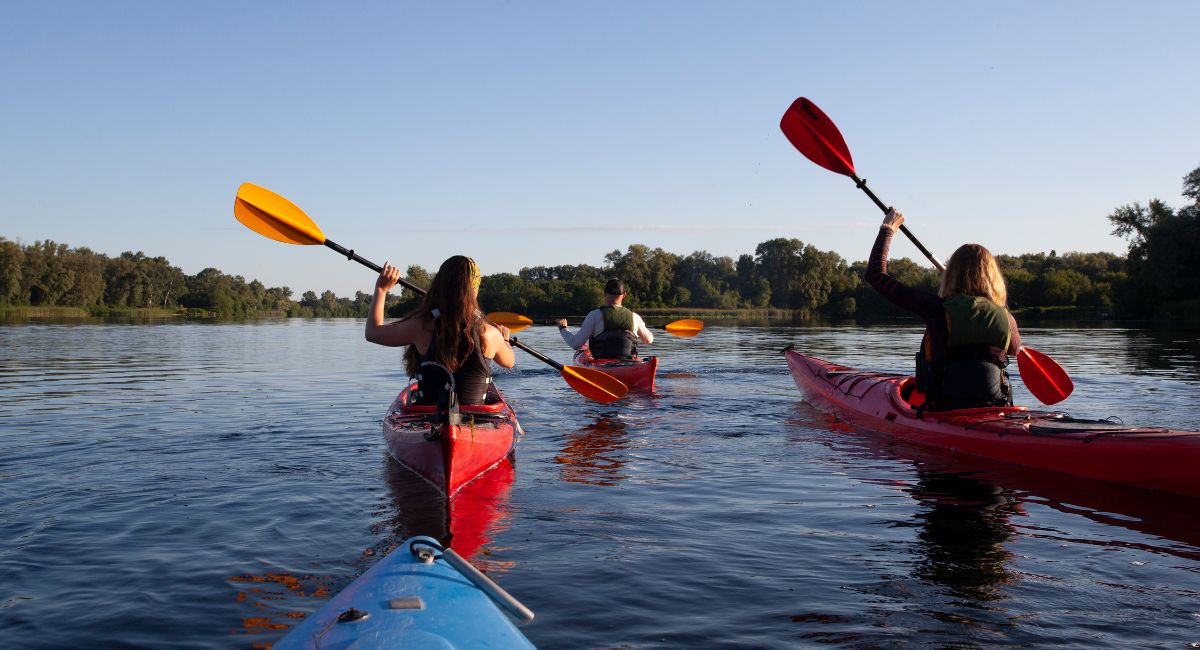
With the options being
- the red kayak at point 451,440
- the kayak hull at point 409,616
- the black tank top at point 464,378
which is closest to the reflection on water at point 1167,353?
the red kayak at point 451,440

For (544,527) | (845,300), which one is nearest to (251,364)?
(544,527)

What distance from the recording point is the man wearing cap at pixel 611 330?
483 inches

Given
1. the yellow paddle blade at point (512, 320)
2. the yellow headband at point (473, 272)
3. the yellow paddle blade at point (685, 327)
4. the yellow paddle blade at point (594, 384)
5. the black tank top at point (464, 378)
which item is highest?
the yellow headband at point (473, 272)

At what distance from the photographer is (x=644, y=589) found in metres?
3.61

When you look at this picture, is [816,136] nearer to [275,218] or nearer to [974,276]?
[974,276]

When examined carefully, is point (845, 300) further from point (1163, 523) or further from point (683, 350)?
point (1163, 523)

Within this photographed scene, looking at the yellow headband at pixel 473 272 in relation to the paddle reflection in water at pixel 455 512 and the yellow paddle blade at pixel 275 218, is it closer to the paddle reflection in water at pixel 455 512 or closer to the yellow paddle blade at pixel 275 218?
the paddle reflection in water at pixel 455 512

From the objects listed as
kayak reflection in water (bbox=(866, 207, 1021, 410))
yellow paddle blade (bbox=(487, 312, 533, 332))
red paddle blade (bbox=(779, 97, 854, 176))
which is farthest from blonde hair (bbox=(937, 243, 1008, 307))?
yellow paddle blade (bbox=(487, 312, 533, 332))

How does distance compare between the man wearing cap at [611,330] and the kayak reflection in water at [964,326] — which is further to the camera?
the man wearing cap at [611,330]

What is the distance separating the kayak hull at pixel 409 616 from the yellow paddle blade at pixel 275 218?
4894mm

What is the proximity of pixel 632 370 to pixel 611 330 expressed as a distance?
85cm

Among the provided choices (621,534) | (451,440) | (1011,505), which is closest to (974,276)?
(1011,505)

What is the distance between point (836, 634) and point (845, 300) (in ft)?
267

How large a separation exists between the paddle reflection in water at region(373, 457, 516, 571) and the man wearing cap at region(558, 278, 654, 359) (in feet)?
20.7
